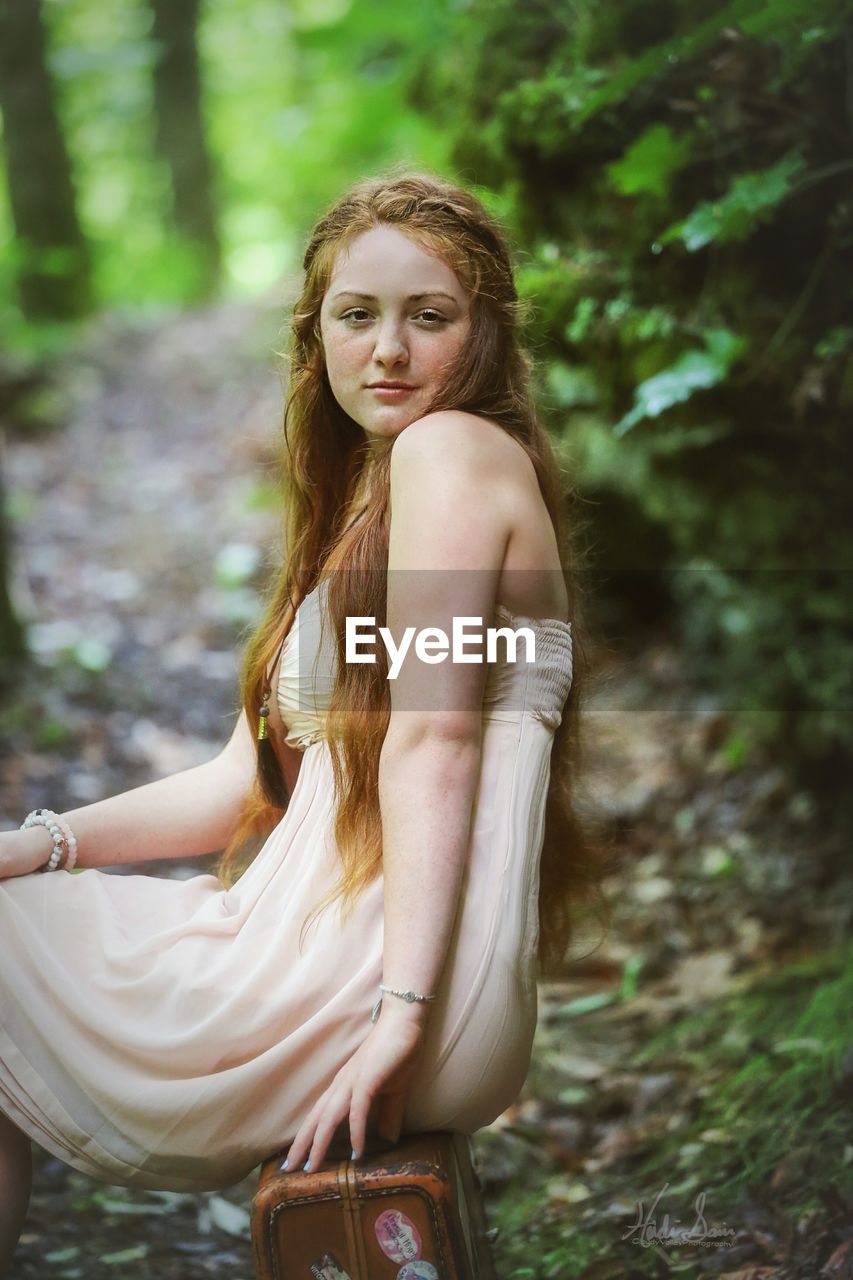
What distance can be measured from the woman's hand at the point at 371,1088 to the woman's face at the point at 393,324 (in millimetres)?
832

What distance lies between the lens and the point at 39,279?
731cm

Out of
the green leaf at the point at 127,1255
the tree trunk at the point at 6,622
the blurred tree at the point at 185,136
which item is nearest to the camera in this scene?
the green leaf at the point at 127,1255

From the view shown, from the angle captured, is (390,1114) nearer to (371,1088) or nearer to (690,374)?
(371,1088)

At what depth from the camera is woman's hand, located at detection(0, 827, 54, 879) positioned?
158cm

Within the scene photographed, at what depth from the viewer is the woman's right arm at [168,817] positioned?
5.60 ft

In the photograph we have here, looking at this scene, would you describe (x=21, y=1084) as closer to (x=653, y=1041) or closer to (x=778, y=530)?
(x=653, y=1041)

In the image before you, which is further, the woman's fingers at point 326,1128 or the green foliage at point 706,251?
the green foliage at point 706,251

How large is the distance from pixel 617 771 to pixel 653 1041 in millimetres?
1429

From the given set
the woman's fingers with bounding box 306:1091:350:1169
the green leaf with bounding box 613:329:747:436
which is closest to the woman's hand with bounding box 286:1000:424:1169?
the woman's fingers with bounding box 306:1091:350:1169

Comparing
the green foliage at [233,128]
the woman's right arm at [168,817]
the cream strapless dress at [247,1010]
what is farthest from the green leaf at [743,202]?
the green foliage at [233,128]

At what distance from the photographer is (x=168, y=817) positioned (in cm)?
177

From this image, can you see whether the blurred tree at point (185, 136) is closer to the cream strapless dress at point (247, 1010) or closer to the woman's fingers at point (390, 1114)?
the cream strapless dress at point (247, 1010)

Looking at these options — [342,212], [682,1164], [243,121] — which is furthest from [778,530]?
[243,121]

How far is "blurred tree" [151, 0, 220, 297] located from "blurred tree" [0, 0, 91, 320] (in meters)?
1.59
